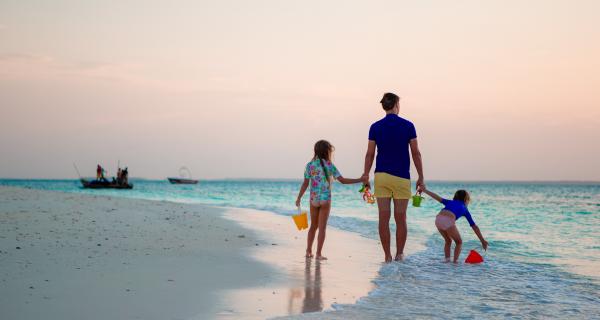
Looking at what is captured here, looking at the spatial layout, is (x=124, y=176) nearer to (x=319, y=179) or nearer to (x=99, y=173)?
(x=99, y=173)

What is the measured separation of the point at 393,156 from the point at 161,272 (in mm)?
3478

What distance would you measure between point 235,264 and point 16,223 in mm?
4938

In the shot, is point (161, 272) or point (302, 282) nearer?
point (302, 282)

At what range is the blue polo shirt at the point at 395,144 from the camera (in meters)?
7.62

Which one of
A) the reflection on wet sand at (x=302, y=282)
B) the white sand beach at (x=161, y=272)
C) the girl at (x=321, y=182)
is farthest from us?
the girl at (x=321, y=182)

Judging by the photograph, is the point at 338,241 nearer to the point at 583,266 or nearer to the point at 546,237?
the point at 583,266

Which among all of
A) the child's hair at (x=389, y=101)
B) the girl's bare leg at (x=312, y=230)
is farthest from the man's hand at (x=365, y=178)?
the child's hair at (x=389, y=101)

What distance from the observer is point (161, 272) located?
6.18m

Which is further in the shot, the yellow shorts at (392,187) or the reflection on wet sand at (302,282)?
the yellow shorts at (392,187)

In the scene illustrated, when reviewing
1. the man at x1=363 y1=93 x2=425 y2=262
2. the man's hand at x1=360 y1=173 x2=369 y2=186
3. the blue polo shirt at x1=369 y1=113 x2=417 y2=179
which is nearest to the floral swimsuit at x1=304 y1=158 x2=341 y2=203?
the man's hand at x1=360 y1=173 x2=369 y2=186

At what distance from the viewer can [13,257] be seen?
6.48 m

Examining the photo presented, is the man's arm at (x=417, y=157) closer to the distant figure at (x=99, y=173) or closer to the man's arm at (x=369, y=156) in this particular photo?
the man's arm at (x=369, y=156)

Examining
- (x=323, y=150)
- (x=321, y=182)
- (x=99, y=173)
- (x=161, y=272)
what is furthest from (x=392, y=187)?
(x=99, y=173)

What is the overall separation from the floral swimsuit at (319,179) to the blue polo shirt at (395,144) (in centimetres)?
80
